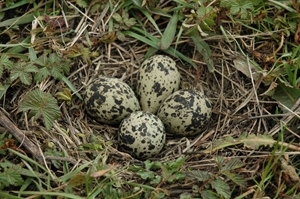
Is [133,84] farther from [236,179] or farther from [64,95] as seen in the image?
[236,179]

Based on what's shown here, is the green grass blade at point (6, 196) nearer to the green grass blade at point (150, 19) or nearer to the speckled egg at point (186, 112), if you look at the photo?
the speckled egg at point (186, 112)

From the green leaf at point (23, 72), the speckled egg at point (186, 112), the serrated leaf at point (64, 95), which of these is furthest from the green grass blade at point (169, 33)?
the green leaf at point (23, 72)

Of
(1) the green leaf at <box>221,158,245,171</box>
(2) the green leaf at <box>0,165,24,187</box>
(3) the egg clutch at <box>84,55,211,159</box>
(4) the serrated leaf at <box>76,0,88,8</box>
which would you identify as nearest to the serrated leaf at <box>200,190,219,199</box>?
(1) the green leaf at <box>221,158,245,171</box>

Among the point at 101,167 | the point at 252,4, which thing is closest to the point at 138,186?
the point at 101,167

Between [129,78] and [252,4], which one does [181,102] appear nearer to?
[129,78]

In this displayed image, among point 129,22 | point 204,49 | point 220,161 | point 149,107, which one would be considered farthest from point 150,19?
point 220,161

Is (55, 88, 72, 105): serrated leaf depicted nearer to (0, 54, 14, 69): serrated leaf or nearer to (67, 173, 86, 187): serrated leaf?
(0, 54, 14, 69): serrated leaf
